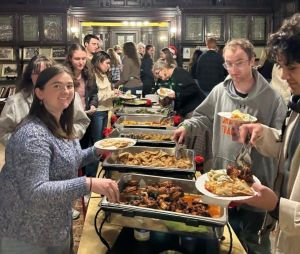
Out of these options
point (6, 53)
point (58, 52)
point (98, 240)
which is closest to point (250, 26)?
point (58, 52)

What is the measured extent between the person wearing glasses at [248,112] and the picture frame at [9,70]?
5961 millimetres

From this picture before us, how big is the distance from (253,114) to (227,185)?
2.73 ft

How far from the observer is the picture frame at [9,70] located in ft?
23.3

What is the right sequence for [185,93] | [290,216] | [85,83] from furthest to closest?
[85,83]
[185,93]
[290,216]

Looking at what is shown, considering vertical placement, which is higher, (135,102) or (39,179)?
(135,102)

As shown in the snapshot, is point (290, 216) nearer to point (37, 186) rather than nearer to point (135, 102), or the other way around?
point (37, 186)

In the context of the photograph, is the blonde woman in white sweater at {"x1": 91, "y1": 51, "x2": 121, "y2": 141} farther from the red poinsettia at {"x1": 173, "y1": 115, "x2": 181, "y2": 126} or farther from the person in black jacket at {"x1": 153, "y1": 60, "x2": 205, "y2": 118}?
the red poinsettia at {"x1": 173, "y1": 115, "x2": 181, "y2": 126}

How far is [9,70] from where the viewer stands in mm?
7137

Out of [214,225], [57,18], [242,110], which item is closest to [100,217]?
[214,225]

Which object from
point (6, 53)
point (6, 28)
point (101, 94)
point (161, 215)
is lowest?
point (161, 215)

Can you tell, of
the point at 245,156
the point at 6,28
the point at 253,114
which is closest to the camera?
the point at 245,156

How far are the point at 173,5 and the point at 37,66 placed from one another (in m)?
5.52

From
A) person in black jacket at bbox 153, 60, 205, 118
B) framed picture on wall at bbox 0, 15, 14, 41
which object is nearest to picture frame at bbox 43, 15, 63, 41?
framed picture on wall at bbox 0, 15, 14, 41

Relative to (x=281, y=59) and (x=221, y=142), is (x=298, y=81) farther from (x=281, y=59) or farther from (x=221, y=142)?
(x=221, y=142)
